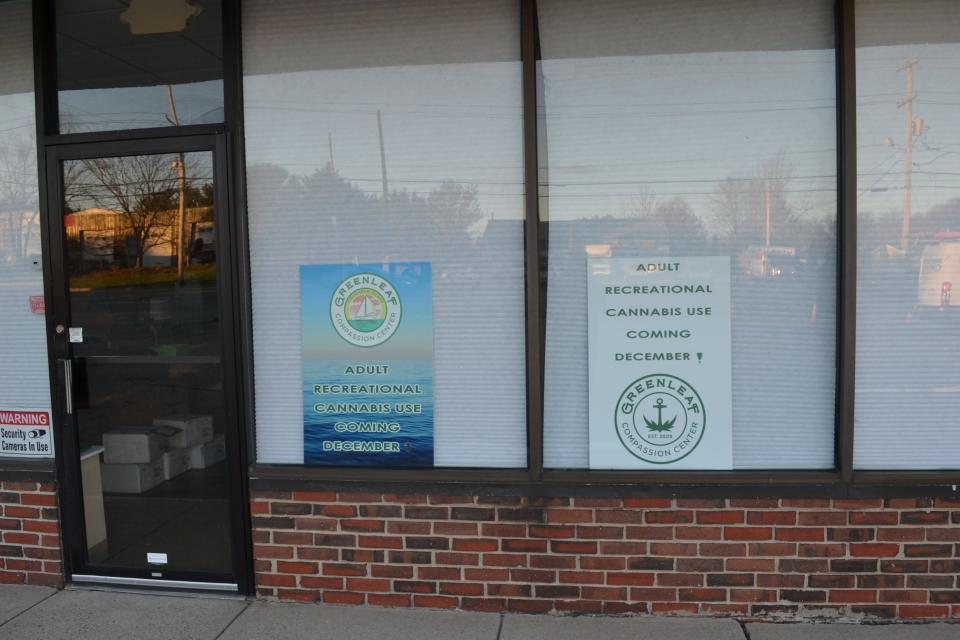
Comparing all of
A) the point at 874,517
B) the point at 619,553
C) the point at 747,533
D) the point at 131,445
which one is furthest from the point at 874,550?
the point at 131,445

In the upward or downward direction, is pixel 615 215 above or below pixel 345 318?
above

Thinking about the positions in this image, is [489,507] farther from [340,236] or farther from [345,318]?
[340,236]

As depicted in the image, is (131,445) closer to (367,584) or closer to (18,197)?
(18,197)

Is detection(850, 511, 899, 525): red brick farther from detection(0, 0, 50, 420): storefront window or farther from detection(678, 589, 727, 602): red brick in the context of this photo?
detection(0, 0, 50, 420): storefront window

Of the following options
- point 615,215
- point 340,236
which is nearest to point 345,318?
point 340,236

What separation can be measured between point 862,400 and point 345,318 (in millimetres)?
2482

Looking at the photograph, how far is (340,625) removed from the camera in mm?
3146

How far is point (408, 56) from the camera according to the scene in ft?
10.7

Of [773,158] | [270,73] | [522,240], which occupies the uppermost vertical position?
[270,73]

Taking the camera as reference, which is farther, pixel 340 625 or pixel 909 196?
pixel 340 625

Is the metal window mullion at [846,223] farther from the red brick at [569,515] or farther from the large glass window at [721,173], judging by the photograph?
the red brick at [569,515]

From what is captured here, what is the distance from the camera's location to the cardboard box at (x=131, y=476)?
12.8 ft

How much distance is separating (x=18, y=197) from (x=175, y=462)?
1.75 metres

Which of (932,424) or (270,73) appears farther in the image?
(270,73)
